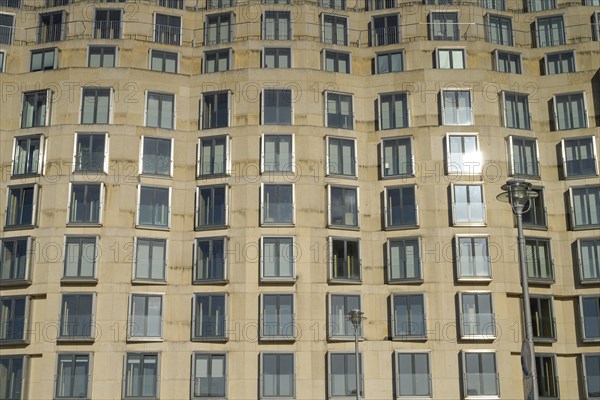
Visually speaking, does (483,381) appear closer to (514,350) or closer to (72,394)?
(514,350)

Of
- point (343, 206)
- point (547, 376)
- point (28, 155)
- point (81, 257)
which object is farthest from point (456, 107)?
point (28, 155)

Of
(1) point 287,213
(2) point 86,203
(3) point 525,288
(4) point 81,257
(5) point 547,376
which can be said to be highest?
(2) point 86,203

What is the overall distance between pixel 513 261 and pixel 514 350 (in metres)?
4.95

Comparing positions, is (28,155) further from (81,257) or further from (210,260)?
(210,260)

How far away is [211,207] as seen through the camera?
5069 centimetres

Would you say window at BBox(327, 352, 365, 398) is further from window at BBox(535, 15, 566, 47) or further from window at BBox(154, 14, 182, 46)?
window at BBox(535, 15, 566, 47)

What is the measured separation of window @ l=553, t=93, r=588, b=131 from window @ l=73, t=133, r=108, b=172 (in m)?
26.9

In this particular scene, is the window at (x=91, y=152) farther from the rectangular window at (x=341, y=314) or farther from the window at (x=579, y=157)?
the window at (x=579, y=157)

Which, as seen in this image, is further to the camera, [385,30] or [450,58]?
[385,30]

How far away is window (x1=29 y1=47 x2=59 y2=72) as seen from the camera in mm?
54656

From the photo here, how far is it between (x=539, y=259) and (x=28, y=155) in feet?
98.8

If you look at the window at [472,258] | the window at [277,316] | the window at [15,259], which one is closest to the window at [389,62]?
the window at [472,258]

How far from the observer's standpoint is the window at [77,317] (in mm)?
47438

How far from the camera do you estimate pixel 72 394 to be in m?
46.7
